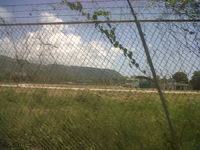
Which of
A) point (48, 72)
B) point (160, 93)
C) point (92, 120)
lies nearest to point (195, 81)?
point (160, 93)

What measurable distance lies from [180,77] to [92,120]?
1391 mm

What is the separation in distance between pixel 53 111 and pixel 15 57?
113 centimetres

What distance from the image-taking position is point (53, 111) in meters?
3.23

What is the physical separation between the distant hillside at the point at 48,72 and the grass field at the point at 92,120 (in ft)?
0.86

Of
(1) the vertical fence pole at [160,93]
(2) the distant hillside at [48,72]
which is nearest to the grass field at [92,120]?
(1) the vertical fence pole at [160,93]

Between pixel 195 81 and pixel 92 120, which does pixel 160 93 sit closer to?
pixel 195 81

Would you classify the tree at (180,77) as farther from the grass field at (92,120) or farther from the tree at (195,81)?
the grass field at (92,120)

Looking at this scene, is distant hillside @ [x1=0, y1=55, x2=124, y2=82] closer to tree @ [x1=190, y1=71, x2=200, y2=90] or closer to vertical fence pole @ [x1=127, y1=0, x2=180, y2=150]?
vertical fence pole @ [x1=127, y1=0, x2=180, y2=150]

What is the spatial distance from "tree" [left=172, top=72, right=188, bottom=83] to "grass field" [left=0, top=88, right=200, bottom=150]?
206 mm

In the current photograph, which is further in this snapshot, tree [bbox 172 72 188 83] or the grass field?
the grass field

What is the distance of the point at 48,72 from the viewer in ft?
9.92

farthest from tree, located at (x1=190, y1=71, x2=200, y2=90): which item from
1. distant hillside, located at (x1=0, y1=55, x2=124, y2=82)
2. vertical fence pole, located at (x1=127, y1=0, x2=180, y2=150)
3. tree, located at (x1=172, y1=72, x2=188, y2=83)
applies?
distant hillside, located at (x1=0, y1=55, x2=124, y2=82)

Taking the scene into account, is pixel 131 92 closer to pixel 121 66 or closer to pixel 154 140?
pixel 121 66

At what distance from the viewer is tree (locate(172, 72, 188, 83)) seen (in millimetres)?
2365
